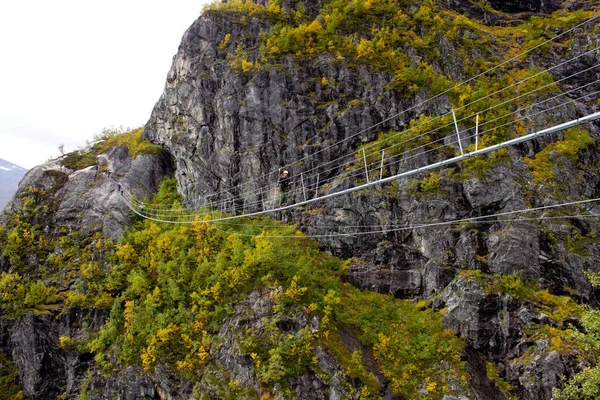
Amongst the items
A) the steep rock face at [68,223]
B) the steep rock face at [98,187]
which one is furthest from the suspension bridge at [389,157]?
the steep rock face at [68,223]

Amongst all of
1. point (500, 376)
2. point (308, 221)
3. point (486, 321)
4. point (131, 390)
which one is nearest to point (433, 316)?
point (486, 321)

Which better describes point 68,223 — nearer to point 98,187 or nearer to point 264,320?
point 98,187

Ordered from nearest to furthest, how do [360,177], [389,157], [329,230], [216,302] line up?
[216,302]
[389,157]
[329,230]
[360,177]

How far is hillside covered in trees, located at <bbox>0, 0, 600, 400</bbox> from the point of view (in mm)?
12828

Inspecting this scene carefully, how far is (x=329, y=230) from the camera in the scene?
57.8ft

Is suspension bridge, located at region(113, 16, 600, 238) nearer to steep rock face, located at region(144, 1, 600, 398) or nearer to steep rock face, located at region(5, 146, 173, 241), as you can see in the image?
steep rock face, located at region(144, 1, 600, 398)

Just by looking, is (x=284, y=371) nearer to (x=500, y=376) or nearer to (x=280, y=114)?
(x=500, y=376)

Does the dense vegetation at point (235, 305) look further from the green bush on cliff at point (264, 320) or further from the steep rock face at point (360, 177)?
the steep rock face at point (360, 177)

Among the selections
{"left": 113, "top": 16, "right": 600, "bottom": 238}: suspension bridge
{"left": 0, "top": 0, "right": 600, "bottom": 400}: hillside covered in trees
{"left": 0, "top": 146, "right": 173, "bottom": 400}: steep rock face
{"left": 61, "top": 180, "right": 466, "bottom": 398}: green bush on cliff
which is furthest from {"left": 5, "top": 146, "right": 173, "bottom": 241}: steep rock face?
{"left": 61, "top": 180, "right": 466, "bottom": 398}: green bush on cliff

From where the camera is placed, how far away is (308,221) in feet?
59.7

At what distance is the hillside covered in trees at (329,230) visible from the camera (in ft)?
42.1

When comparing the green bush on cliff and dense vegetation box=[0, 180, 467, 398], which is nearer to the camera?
the green bush on cliff

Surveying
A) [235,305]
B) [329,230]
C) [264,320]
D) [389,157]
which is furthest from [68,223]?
[389,157]

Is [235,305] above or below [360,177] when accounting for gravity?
below
